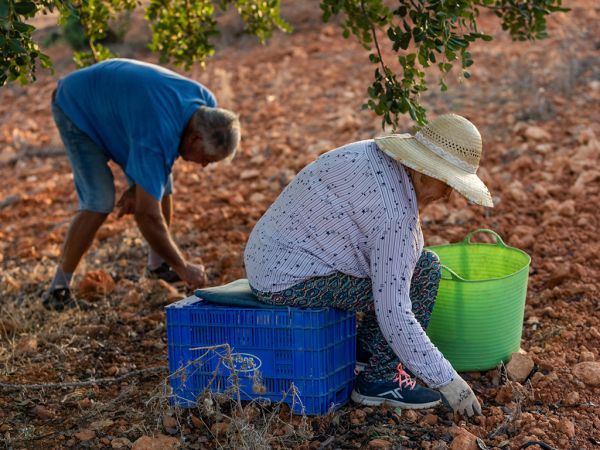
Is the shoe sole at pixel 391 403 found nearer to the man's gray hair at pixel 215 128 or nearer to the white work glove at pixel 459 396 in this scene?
the white work glove at pixel 459 396

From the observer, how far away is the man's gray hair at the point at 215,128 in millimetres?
3898

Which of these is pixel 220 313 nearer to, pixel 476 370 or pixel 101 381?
pixel 101 381

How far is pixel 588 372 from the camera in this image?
10.7ft

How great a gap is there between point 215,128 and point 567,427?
1.93 metres

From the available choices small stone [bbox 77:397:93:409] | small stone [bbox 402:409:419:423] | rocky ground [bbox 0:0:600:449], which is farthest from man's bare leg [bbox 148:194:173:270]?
small stone [bbox 402:409:419:423]

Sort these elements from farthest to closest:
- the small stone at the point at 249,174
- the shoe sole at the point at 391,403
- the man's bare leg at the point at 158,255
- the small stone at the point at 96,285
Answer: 1. the small stone at the point at 249,174
2. the man's bare leg at the point at 158,255
3. the small stone at the point at 96,285
4. the shoe sole at the point at 391,403

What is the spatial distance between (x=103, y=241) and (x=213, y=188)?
1.11m

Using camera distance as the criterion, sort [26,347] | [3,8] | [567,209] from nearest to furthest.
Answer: [3,8], [26,347], [567,209]

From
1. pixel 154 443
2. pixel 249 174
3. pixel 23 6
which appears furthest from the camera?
pixel 249 174

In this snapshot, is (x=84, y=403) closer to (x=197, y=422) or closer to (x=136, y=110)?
(x=197, y=422)

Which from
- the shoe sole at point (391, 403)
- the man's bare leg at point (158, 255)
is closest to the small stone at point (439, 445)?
the shoe sole at point (391, 403)

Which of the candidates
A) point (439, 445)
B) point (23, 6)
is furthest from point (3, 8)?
point (439, 445)

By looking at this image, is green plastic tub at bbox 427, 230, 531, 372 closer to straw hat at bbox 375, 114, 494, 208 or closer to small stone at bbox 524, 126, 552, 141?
straw hat at bbox 375, 114, 494, 208

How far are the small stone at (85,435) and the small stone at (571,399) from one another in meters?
1.63
